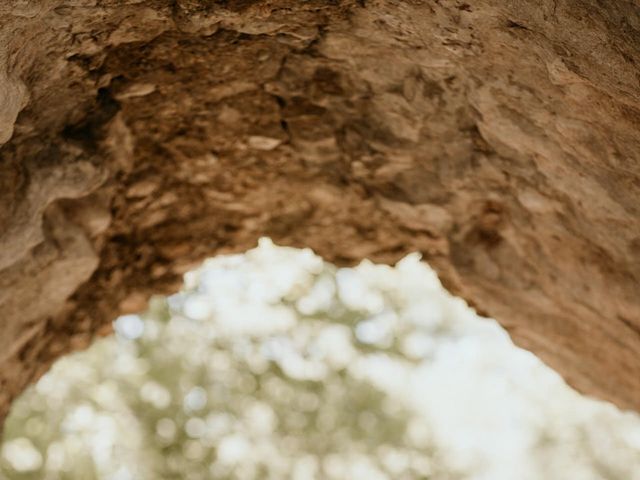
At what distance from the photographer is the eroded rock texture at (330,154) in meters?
2.07

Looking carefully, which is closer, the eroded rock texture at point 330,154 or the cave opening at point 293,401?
the eroded rock texture at point 330,154

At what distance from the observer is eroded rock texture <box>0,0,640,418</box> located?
2.07 meters

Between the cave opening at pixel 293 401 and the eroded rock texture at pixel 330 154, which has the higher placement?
the eroded rock texture at pixel 330 154

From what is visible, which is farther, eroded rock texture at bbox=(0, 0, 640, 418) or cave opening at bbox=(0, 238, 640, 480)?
cave opening at bbox=(0, 238, 640, 480)

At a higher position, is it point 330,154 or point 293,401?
point 330,154

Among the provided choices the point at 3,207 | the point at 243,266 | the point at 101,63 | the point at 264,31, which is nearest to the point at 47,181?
the point at 3,207

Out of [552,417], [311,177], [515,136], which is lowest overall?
[552,417]

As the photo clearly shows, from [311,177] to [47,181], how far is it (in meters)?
0.83

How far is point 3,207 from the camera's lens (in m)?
2.35

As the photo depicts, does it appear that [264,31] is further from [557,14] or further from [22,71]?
[557,14]

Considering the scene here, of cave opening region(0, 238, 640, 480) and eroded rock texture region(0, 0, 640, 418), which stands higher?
eroded rock texture region(0, 0, 640, 418)

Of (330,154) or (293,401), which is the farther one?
(293,401)

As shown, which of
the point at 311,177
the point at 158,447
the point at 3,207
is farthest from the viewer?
the point at 158,447

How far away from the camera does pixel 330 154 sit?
2838 mm
